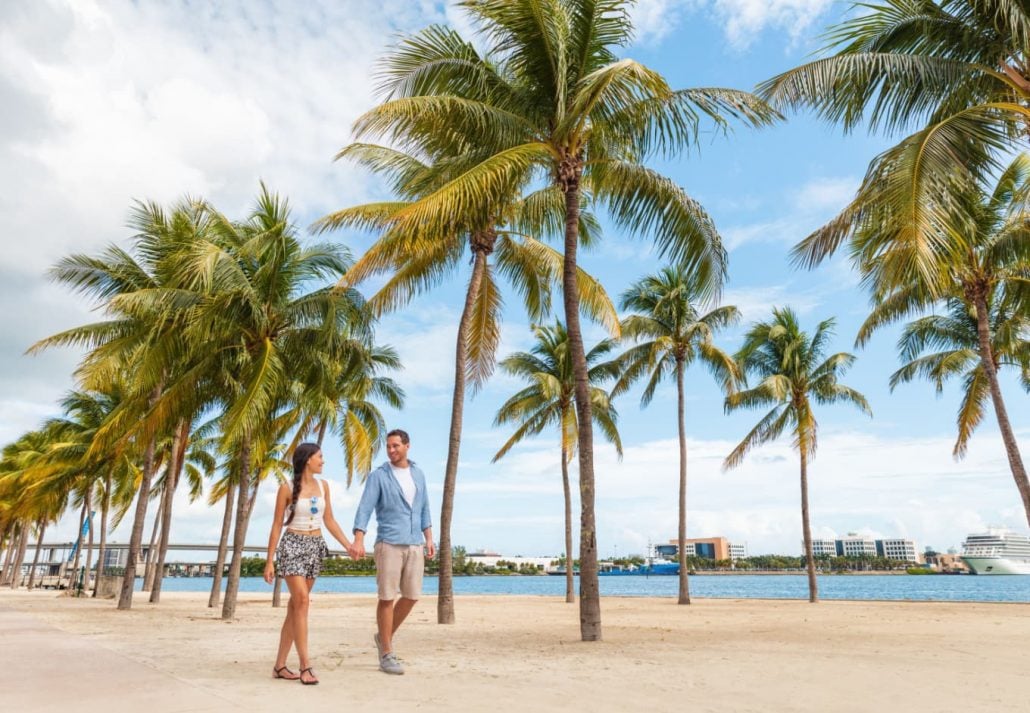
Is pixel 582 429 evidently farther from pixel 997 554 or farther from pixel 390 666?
pixel 997 554

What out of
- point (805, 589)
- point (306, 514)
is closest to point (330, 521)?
point (306, 514)

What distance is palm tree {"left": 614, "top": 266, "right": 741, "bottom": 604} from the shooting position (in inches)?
948

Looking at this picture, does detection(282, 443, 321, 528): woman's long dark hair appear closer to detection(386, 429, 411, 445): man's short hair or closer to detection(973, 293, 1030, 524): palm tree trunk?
detection(386, 429, 411, 445): man's short hair

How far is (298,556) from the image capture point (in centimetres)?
547

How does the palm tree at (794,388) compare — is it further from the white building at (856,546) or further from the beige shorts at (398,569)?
the white building at (856,546)

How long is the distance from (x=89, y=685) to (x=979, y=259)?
743 inches

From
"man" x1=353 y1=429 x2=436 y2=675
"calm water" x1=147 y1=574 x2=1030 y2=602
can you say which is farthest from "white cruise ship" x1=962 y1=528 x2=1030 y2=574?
"man" x1=353 y1=429 x2=436 y2=675

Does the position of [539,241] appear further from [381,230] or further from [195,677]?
[195,677]

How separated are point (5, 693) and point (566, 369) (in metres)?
22.7

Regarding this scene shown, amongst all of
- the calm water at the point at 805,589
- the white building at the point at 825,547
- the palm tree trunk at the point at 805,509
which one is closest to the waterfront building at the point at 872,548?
the white building at the point at 825,547

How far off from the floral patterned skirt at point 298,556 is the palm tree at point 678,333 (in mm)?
19708

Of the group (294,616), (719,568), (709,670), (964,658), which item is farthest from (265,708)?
(719,568)

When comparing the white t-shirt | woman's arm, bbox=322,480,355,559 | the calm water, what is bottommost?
the calm water

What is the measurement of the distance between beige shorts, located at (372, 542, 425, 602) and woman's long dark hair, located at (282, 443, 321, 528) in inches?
33.6
